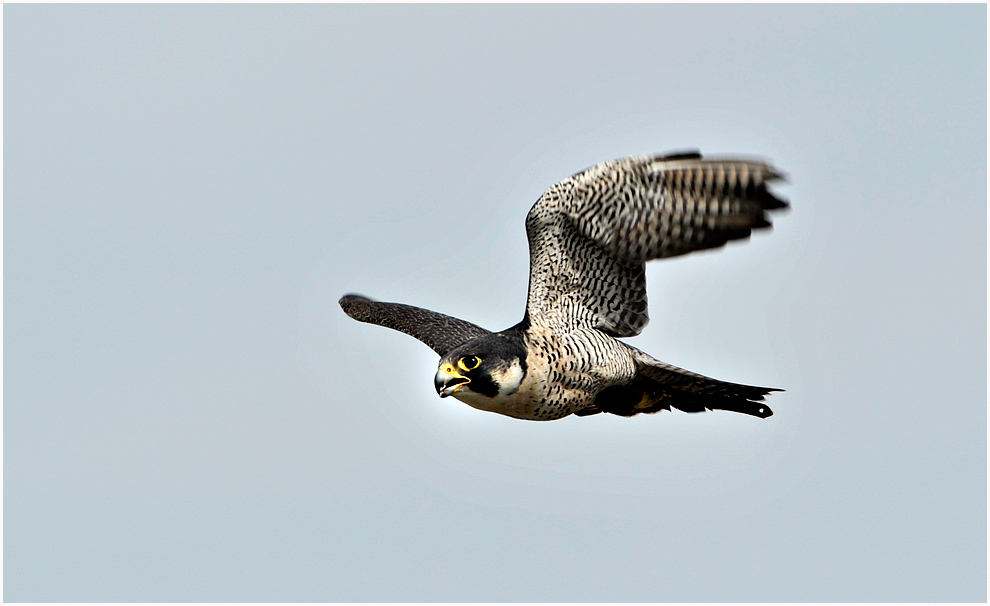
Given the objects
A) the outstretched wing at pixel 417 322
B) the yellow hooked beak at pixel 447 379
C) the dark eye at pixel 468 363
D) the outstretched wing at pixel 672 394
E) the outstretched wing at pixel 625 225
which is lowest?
the yellow hooked beak at pixel 447 379

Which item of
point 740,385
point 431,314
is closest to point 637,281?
point 740,385

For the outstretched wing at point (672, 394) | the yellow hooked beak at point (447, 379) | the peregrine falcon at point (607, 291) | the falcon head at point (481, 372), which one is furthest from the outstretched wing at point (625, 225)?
the yellow hooked beak at point (447, 379)

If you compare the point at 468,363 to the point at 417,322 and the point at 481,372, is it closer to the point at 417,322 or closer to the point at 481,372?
the point at 481,372

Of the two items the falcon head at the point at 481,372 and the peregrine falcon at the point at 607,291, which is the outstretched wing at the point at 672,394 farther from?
the falcon head at the point at 481,372

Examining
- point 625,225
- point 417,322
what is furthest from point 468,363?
point 417,322

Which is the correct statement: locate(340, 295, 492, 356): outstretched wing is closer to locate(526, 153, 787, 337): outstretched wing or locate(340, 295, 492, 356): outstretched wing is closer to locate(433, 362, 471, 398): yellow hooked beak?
locate(526, 153, 787, 337): outstretched wing

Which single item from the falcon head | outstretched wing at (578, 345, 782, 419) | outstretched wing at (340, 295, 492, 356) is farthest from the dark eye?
outstretched wing at (340, 295, 492, 356)
